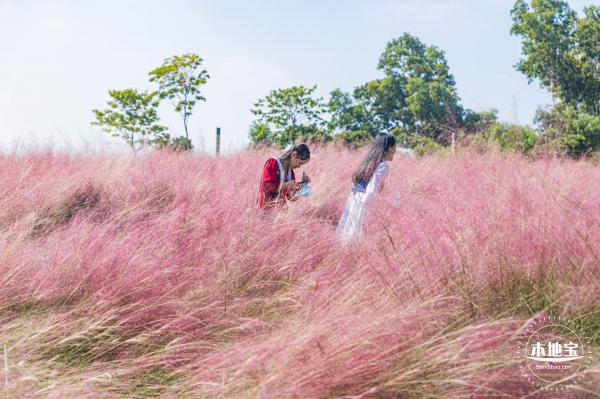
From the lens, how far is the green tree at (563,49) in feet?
78.3

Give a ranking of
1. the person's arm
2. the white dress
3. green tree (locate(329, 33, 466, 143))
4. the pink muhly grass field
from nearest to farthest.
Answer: the pink muhly grass field < the white dress < the person's arm < green tree (locate(329, 33, 466, 143))

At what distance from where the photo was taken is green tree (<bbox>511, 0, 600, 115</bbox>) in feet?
78.3

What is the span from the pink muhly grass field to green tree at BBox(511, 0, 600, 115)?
2330 centimetres

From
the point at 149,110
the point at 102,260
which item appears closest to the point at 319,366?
→ the point at 102,260

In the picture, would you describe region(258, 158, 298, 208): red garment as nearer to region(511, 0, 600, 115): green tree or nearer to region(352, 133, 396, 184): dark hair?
region(352, 133, 396, 184): dark hair

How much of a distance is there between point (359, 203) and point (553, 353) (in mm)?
2576

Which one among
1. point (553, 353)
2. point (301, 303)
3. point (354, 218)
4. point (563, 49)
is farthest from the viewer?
Result: point (563, 49)

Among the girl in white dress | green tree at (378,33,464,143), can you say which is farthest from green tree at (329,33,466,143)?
the girl in white dress

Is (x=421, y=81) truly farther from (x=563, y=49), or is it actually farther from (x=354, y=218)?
(x=354, y=218)

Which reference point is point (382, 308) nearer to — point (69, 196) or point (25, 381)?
point (25, 381)

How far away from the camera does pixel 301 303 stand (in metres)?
2.93

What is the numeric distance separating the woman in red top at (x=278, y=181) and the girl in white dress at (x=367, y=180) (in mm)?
419

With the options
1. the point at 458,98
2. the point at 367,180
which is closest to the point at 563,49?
the point at 458,98

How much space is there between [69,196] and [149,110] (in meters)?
18.2
